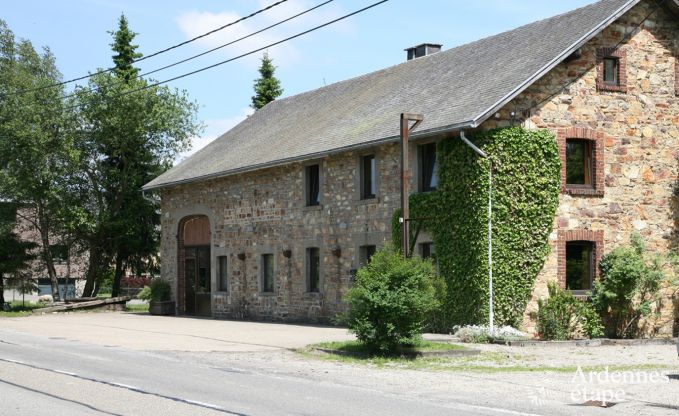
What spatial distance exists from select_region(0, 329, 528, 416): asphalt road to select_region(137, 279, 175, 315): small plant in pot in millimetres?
19907

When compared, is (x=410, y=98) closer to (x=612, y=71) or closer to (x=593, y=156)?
(x=612, y=71)

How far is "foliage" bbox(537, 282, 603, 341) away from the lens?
76.5ft

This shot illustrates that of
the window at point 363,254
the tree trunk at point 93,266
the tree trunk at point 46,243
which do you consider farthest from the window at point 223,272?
the tree trunk at point 46,243

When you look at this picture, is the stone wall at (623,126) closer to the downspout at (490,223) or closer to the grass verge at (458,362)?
the downspout at (490,223)

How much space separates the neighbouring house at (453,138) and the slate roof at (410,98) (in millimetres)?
71

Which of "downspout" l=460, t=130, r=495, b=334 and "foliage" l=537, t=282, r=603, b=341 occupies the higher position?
"downspout" l=460, t=130, r=495, b=334

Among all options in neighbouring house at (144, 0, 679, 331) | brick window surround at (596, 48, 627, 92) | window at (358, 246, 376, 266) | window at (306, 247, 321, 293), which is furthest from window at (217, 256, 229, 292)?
brick window surround at (596, 48, 627, 92)

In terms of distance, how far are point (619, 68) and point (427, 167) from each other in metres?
5.47

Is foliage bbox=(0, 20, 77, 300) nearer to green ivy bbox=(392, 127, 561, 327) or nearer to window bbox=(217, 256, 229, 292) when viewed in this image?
window bbox=(217, 256, 229, 292)

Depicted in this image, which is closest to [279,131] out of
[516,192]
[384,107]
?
[384,107]

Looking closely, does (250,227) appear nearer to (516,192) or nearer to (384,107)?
(384,107)

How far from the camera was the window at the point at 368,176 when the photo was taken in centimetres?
2725

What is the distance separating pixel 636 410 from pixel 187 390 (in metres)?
5.72

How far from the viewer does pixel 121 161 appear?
47.2 metres
